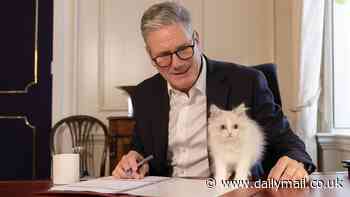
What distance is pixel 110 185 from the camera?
1145 millimetres

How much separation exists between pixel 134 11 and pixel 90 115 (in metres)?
0.95

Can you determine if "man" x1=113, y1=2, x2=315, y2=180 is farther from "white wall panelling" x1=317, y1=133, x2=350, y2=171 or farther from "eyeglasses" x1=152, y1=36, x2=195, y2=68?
"white wall panelling" x1=317, y1=133, x2=350, y2=171

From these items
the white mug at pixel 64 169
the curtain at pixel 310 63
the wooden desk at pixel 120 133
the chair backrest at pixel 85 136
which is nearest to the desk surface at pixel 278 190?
the white mug at pixel 64 169

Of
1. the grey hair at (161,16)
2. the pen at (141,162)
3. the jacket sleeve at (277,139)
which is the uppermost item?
the grey hair at (161,16)

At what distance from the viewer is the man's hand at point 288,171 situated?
111 centimetres

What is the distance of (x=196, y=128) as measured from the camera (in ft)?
4.03

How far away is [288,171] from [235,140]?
340 millimetres

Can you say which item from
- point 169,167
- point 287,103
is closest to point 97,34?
A: point 287,103

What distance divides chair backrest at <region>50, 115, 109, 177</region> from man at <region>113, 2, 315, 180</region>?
2.04 metres

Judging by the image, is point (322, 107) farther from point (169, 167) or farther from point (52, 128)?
point (52, 128)

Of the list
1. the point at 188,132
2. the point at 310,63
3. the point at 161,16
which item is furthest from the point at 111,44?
the point at 188,132

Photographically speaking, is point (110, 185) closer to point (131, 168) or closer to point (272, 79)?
point (131, 168)

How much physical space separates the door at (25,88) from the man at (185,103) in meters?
2.51

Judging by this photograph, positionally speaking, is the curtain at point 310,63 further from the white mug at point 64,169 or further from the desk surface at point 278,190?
the white mug at point 64,169
